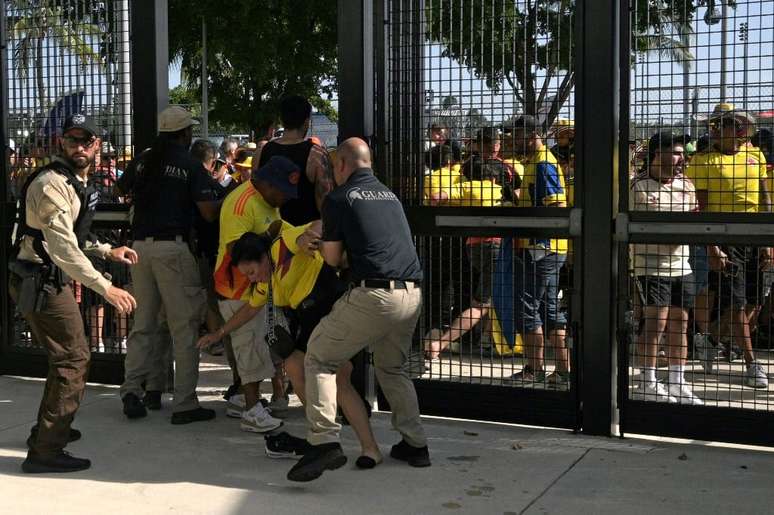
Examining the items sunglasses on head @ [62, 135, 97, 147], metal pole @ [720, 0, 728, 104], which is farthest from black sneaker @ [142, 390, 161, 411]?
metal pole @ [720, 0, 728, 104]

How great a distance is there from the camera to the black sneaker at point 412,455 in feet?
19.3

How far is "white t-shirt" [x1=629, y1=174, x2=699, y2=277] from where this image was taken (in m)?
6.30

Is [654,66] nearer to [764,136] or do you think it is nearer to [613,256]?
[764,136]

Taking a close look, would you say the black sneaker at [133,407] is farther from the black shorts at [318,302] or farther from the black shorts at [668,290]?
the black shorts at [668,290]

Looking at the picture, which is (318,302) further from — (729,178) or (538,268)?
(729,178)

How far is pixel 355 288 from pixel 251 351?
131cm

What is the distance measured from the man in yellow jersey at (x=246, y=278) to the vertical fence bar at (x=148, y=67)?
1.71 meters

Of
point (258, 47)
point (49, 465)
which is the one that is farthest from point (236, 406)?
point (258, 47)

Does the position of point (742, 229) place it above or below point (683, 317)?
above

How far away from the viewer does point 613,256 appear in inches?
253

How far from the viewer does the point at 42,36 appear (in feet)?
27.6

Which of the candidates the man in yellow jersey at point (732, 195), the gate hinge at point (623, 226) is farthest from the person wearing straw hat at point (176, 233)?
the man in yellow jersey at point (732, 195)

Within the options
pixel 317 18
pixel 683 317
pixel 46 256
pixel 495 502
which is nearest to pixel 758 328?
pixel 683 317

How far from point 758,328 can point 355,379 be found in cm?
263
